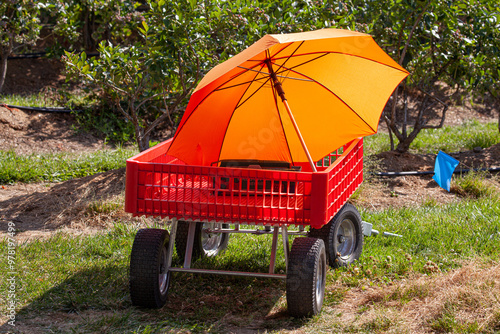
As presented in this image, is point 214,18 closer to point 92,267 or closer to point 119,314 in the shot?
point 92,267

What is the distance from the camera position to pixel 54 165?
7.68 meters

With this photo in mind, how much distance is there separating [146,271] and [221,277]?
894mm

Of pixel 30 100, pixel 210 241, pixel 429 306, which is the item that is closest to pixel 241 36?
pixel 210 241

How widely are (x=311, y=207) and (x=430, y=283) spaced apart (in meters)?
1.22

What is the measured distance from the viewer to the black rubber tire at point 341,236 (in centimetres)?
464

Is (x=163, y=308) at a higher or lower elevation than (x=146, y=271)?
lower

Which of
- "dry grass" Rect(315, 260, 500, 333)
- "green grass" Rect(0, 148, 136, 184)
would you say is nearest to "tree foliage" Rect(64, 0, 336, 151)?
"green grass" Rect(0, 148, 136, 184)

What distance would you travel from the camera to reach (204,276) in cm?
473

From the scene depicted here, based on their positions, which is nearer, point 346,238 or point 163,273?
point 163,273

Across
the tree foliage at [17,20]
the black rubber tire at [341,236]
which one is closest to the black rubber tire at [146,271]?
the black rubber tire at [341,236]

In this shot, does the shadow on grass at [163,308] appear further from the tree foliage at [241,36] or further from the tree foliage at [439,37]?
the tree foliage at [439,37]

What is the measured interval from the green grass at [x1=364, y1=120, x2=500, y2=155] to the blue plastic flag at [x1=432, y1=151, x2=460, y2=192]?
166 centimetres

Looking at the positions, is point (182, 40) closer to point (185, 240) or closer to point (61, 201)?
point (61, 201)

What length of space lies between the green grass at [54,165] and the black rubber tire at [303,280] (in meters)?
4.43
